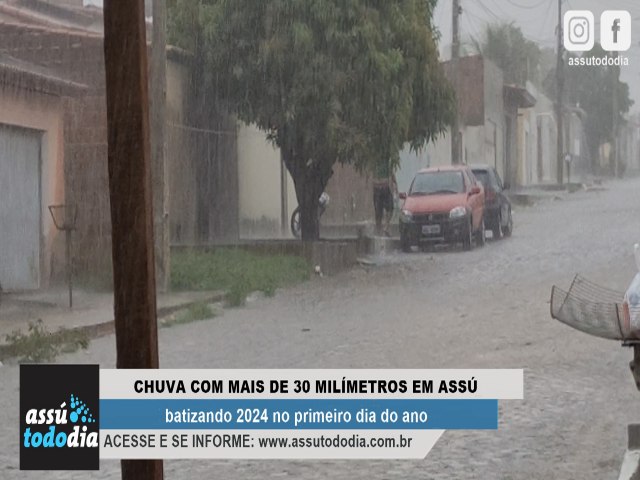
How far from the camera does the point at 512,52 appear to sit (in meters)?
5.00

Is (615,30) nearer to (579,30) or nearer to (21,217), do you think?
(579,30)

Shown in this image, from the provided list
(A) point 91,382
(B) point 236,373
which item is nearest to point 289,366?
(B) point 236,373

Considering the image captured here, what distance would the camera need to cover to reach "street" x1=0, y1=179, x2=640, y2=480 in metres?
4.80

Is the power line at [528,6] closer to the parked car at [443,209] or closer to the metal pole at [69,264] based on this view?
the parked car at [443,209]

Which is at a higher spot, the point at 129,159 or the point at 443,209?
the point at 129,159

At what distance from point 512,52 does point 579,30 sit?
0.92ft

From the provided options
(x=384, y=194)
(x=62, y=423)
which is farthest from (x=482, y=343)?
(x=62, y=423)

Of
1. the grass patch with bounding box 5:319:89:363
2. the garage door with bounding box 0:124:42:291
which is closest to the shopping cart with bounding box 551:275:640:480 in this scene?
the grass patch with bounding box 5:319:89:363

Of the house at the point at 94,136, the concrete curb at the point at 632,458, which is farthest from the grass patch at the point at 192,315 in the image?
the concrete curb at the point at 632,458

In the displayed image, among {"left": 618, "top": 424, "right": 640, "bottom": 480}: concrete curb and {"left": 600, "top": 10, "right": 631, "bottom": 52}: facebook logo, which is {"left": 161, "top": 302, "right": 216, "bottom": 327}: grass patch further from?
{"left": 600, "top": 10, "right": 631, "bottom": 52}: facebook logo

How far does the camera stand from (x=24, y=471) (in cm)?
475

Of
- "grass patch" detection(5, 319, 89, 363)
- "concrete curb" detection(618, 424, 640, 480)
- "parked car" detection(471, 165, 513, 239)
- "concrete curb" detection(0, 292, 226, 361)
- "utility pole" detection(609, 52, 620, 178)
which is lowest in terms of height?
"concrete curb" detection(618, 424, 640, 480)

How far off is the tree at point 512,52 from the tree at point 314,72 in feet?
0.91

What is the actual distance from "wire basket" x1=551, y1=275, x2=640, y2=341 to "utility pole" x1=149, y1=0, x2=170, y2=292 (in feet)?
4.60
